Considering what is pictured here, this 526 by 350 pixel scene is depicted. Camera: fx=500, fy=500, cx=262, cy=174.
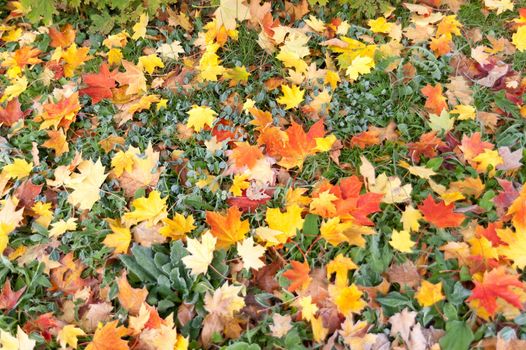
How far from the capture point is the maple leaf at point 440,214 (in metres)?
2.08

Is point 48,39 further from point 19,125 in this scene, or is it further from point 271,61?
point 271,61

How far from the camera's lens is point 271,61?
9.36ft

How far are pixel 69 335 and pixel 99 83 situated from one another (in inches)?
56.3

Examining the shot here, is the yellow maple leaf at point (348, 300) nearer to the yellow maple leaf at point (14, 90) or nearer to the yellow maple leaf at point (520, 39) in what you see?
the yellow maple leaf at point (520, 39)

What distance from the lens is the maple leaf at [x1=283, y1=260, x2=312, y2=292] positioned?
1.97m

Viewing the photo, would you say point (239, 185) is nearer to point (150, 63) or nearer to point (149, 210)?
point (149, 210)

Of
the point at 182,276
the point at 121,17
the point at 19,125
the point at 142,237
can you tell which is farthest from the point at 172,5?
the point at 182,276

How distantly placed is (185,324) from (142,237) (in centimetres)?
45

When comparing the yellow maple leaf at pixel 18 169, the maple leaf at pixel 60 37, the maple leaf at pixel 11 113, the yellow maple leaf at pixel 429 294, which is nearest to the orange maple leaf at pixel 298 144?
the yellow maple leaf at pixel 429 294

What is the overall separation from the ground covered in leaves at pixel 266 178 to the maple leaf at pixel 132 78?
1cm

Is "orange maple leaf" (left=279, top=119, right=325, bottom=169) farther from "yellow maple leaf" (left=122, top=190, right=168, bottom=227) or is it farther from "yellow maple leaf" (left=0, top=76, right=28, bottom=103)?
"yellow maple leaf" (left=0, top=76, right=28, bottom=103)

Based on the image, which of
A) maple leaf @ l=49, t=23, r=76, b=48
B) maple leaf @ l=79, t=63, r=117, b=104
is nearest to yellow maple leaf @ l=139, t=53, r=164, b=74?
maple leaf @ l=79, t=63, r=117, b=104

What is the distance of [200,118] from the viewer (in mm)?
2539

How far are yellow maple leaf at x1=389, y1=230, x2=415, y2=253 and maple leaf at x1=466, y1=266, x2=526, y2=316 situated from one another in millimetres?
276
